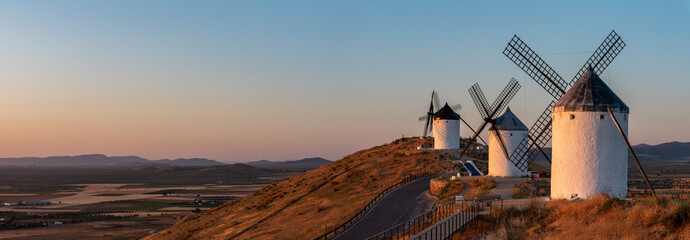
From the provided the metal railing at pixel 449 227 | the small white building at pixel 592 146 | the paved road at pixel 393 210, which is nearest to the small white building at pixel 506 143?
the paved road at pixel 393 210

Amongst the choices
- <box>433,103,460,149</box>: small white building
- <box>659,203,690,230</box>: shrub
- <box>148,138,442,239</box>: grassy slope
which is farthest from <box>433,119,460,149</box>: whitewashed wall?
<box>659,203,690,230</box>: shrub

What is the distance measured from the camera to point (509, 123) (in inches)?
1980

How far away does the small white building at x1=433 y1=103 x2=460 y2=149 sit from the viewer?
70500mm

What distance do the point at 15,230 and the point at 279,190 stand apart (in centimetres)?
3877

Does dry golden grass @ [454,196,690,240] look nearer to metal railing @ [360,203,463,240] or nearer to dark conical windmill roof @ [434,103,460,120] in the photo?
metal railing @ [360,203,463,240]

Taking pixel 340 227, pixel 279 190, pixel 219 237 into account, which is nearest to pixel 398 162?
pixel 279 190

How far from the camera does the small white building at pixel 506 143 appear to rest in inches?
1960

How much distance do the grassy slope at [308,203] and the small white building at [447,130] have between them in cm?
535

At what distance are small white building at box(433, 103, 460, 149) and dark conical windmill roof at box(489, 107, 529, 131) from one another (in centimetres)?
1909

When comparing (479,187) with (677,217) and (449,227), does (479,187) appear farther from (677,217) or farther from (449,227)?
(677,217)

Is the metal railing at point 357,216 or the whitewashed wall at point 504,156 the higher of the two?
the whitewashed wall at point 504,156

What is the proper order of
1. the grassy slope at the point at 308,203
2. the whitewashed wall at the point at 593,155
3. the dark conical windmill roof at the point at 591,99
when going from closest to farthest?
1. the whitewashed wall at the point at 593,155
2. the dark conical windmill roof at the point at 591,99
3. the grassy slope at the point at 308,203

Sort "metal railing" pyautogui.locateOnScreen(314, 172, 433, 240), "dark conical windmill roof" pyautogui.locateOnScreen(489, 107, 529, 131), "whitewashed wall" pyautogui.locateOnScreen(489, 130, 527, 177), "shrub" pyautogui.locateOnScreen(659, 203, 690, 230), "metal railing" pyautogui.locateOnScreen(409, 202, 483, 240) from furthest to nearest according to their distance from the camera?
"dark conical windmill roof" pyautogui.locateOnScreen(489, 107, 529, 131) < "whitewashed wall" pyautogui.locateOnScreen(489, 130, 527, 177) < "metal railing" pyautogui.locateOnScreen(314, 172, 433, 240) < "metal railing" pyautogui.locateOnScreen(409, 202, 483, 240) < "shrub" pyautogui.locateOnScreen(659, 203, 690, 230)

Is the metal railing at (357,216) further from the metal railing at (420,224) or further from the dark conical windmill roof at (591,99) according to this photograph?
the dark conical windmill roof at (591,99)
